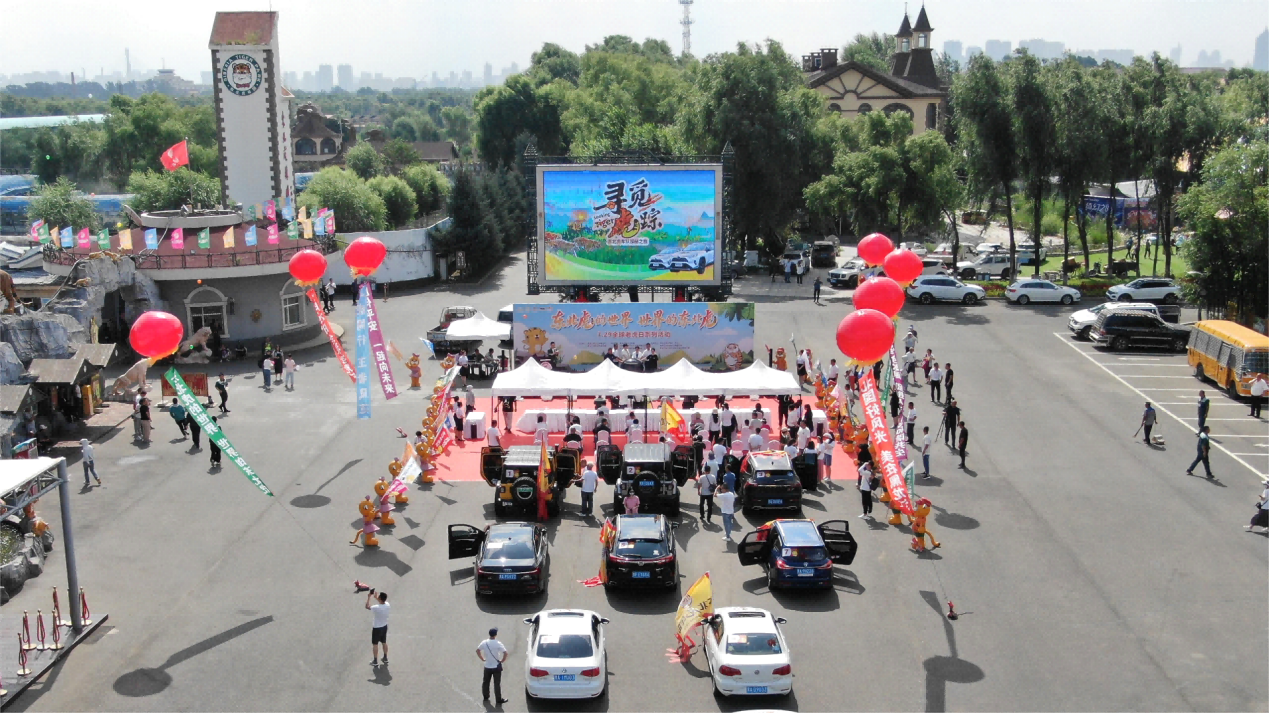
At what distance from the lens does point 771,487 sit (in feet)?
73.7

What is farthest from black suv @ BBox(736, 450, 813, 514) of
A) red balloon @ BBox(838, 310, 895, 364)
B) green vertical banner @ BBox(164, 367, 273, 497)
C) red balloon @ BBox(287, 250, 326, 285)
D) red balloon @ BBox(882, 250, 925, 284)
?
red balloon @ BBox(287, 250, 326, 285)

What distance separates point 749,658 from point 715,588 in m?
4.35

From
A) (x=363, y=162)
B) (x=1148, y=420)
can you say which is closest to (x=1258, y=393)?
(x=1148, y=420)

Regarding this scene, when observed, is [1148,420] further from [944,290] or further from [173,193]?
[173,193]

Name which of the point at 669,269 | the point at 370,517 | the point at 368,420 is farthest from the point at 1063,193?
the point at 370,517

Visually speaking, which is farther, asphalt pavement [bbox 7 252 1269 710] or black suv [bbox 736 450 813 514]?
black suv [bbox 736 450 813 514]

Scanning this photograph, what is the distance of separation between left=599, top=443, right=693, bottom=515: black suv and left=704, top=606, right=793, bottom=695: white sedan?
6.49 m

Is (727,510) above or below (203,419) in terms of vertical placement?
below

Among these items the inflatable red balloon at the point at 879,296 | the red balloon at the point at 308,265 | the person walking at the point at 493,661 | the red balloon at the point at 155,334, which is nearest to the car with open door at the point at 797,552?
the inflatable red balloon at the point at 879,296

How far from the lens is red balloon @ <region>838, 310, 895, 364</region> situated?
1933 cm

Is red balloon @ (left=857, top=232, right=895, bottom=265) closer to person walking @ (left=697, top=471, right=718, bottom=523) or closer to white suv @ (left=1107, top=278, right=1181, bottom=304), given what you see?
person walking @ (left=697, top=471, right=718, bottom=523)

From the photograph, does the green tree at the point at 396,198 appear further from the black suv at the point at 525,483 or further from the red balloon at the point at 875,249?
the black suv at the point at 525,483

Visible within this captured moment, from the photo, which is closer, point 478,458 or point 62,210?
point 478,458

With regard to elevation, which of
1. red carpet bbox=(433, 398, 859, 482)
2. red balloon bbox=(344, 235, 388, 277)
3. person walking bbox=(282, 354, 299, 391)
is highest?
red balloon bbox=(344, 235, 388, 277)
